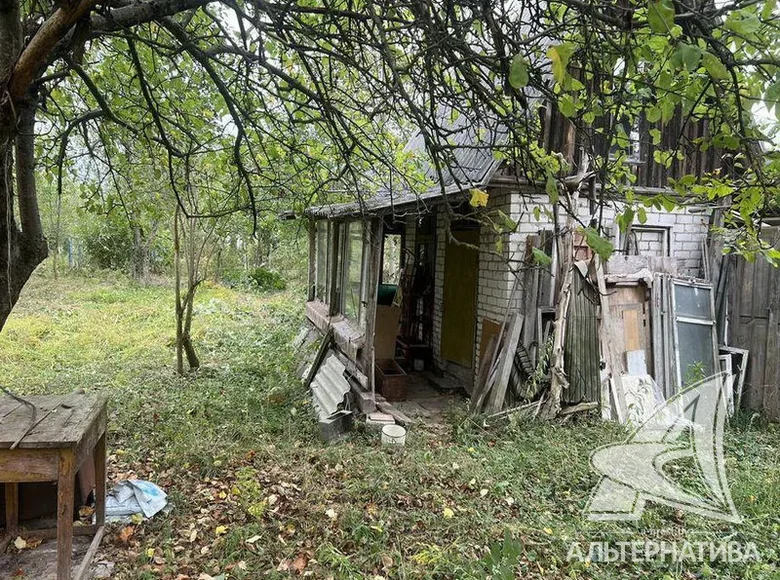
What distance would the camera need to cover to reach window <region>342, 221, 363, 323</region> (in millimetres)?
6648

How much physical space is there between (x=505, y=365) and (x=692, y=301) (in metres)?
2.72

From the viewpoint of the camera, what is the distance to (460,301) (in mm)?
7367

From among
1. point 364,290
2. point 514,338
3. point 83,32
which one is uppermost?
point 83,32

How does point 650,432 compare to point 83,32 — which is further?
point 650,432

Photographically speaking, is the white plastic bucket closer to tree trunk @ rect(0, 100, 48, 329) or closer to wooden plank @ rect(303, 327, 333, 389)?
wooden plank @ rect(303, 327, 333, 389)

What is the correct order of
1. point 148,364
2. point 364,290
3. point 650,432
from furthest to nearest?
point 148,364 → point 364,290 → point 650,432

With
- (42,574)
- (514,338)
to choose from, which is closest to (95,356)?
(42,574)

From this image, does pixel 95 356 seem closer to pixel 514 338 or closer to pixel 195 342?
pixel 195 342

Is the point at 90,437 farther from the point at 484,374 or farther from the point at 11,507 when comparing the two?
the point at 484,374

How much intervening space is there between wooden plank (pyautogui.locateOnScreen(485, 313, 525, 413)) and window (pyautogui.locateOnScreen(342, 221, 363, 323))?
77.6 inches

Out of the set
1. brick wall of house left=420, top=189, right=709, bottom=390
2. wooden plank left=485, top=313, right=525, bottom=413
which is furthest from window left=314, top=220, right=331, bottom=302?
wooden plank left=485, top=313, right=525, bottom=413

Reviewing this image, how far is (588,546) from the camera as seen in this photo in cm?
331

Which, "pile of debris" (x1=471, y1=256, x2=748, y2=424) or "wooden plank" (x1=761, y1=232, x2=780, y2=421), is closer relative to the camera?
"pile of debris" (x1=471, y1=256, x2=748, y2=424)

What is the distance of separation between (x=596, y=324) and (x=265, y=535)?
4.11m
